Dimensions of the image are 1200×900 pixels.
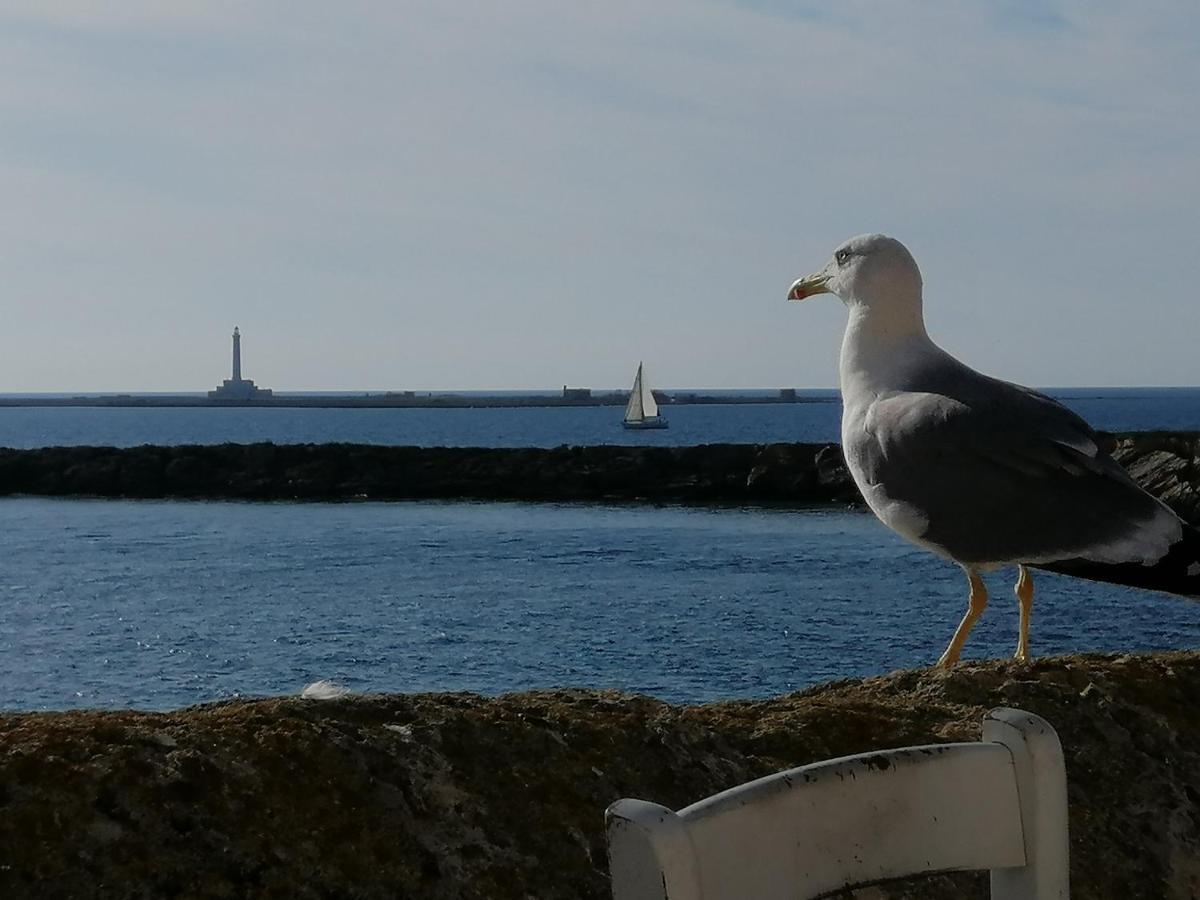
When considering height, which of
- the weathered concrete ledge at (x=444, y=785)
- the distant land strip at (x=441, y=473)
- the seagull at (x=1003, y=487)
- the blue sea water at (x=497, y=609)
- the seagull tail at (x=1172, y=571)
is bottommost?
the blue sea water at (x=497, y=609)

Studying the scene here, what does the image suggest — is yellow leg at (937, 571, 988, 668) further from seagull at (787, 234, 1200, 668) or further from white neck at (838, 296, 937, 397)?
white neck at (838, 296, 937, 397)

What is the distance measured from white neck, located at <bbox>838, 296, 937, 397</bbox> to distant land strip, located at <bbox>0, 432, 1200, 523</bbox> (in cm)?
4437

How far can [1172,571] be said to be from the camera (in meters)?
4.76

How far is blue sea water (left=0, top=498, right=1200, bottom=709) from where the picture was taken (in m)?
19.4

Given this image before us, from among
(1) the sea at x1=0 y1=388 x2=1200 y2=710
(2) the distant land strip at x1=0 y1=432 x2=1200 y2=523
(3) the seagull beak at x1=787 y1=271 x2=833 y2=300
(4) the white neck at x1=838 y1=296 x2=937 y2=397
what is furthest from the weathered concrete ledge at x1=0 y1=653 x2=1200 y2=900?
(2) the distant land strip at x1=0 y1=432 x2=1200 y2=523

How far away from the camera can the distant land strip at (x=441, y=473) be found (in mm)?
51875

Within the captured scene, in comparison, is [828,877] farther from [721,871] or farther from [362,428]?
[362,428]

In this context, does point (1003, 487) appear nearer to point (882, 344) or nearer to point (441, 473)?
point (882, 344)

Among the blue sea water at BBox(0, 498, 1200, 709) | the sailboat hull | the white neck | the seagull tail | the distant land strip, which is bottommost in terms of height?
the blue sea water at BBox(0, 498, 1200, 709)

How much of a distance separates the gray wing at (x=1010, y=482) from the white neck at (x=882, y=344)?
24cm

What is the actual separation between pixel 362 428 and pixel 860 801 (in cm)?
14224

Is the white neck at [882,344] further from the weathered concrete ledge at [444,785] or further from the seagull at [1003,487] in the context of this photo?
the weathered concrete ledge at [444,785]

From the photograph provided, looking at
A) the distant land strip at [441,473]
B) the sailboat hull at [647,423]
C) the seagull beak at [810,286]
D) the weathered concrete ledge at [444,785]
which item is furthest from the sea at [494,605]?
the sailboat hull at [647,423]

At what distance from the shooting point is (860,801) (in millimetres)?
1806
